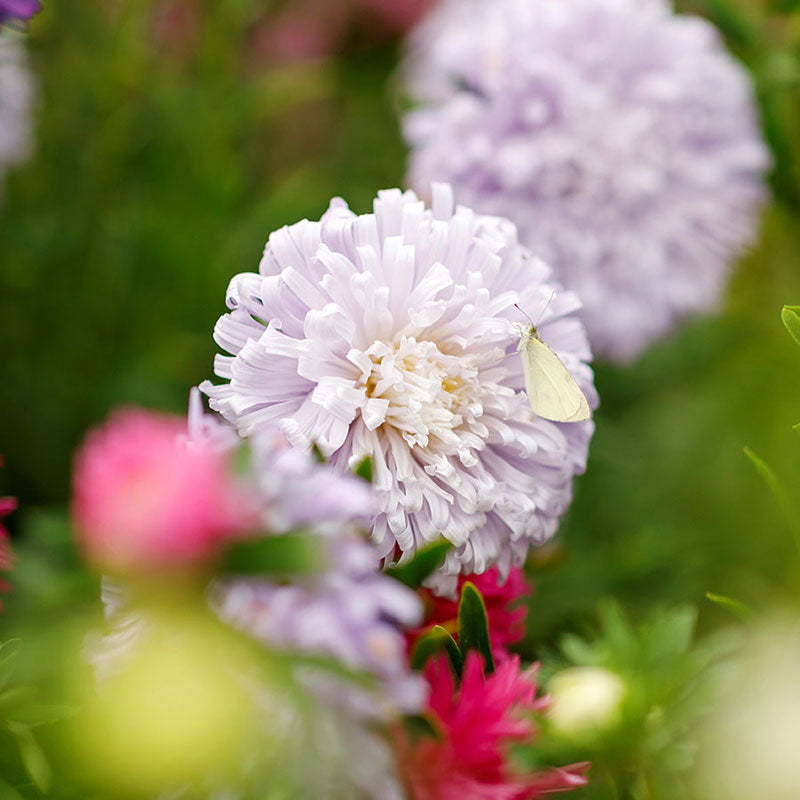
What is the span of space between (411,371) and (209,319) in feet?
1.18

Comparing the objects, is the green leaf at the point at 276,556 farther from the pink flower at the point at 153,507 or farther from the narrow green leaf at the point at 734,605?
the narrow green leaf at the point at 734,605

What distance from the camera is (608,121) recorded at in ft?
1.72

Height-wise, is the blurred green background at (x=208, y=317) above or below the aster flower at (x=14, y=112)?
below

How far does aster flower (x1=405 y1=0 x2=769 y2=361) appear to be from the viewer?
0.50 metres

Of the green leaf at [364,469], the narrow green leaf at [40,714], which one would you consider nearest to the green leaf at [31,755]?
→ the narrow green leaf at [40,714]

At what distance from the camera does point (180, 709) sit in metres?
0.20

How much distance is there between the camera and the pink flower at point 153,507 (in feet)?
0.61

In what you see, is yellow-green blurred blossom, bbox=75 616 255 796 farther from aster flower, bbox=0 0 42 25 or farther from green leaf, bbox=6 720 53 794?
aster flower, bbox=0 0 42 25

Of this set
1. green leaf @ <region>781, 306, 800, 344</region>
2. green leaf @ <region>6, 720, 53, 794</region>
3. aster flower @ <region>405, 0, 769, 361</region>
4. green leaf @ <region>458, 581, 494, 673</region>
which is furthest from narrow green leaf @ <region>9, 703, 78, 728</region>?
aster flower @ <region>405, 0, 769, 361</region>

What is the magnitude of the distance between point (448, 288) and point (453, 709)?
132mm

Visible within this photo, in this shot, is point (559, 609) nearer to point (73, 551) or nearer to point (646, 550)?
point (646, 550)

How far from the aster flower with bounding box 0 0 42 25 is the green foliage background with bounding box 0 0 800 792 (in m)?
0.27

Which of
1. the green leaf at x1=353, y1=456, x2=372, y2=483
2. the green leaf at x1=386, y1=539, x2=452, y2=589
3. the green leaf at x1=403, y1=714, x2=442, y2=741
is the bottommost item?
the green leaf at x1=403, y1=714, x2=442, y2=741

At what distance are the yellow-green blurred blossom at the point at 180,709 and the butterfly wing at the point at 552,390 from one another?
139 mm
